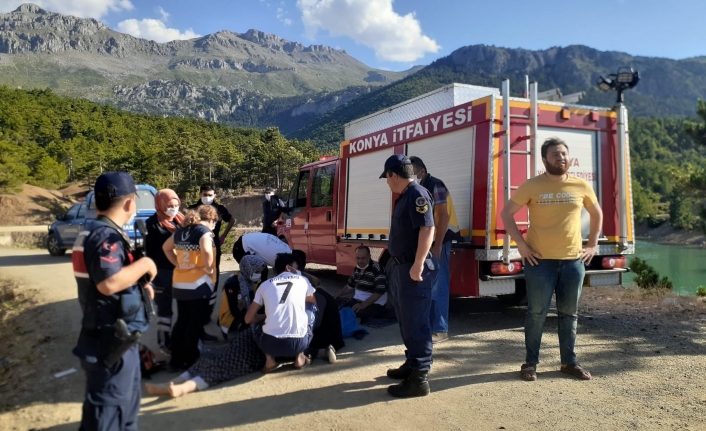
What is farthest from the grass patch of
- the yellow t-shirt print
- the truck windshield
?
the truck windshield

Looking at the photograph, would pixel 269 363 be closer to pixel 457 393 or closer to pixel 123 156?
pixel 457 393

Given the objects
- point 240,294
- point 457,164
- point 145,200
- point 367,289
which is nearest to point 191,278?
point 240,294

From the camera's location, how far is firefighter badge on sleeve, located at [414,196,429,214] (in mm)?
3381

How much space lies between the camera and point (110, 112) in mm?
71875

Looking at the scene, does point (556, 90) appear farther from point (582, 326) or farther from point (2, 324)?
point (2, 324)

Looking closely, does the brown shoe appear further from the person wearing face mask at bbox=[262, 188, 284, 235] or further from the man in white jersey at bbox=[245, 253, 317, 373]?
the person wearing face mask at bbox=[262, 188, 284, 235]

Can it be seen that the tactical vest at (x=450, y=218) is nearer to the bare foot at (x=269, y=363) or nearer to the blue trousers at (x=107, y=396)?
the bare foot at (x=269, y=363)

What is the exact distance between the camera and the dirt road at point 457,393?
3.09 meters

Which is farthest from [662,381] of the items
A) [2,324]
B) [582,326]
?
[2,324]

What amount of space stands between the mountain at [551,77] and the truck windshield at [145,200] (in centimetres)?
7540

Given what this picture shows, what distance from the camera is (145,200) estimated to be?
11.8 m

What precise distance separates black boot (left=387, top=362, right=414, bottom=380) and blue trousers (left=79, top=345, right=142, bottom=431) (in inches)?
85.8

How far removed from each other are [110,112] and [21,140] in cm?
2682

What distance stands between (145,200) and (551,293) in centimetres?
1062
